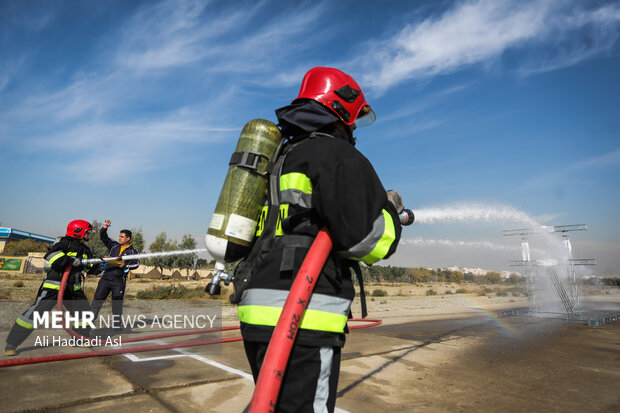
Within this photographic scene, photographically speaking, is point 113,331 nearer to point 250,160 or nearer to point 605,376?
point 250,160

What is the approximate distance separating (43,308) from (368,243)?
20.0 feet

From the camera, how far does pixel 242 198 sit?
1844mm

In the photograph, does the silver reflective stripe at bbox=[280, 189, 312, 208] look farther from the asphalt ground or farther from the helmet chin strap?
the asphalt ground

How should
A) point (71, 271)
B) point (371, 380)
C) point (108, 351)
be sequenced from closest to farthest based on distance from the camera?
point (371, 380), point (108, 351), point (71, 271)

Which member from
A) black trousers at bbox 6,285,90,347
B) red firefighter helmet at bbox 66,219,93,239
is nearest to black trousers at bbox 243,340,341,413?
black trousers at bbox 6,285,90,347

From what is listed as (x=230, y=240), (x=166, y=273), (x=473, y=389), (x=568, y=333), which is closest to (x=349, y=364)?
(x=473, y=389)

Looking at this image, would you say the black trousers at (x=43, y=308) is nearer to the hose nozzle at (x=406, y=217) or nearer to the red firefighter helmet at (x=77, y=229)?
the red firefighter helmet at (x=77, y=229)

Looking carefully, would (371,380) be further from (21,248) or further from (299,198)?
(21,248)

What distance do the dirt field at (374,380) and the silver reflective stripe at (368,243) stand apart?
7.77 ft

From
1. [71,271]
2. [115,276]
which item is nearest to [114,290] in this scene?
[115,276]

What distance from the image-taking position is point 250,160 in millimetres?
1855

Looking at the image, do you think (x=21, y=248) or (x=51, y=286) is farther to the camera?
(x=21, y=248)

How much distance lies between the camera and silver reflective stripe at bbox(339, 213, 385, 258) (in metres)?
1.50

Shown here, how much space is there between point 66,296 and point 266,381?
599 centimetres
